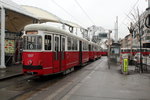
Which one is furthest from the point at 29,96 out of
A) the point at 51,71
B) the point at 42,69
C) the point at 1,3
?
the point at 1,3

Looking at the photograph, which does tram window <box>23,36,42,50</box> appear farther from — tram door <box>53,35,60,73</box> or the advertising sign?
the advertising sign

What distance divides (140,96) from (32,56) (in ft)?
18.5

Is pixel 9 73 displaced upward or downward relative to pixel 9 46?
downward

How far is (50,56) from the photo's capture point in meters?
10.4

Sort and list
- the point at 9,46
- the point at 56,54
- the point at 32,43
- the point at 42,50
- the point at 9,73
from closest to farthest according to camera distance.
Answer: the point at 42,50, the point at 32,43, the point at 56,54, the point at 9,73, the point at 9,46

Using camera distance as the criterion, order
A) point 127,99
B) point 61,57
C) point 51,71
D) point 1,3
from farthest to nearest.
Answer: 1. point 1,3
2. point 61,57
3. point 51,71
4. point 127,99

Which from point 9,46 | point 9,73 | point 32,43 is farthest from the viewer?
point 9,46

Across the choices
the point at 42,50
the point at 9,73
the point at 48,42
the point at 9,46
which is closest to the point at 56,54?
the point at 48,42

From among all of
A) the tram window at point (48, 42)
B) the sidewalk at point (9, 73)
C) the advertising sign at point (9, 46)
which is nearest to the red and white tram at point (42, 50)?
the tram window at point (48, 42)

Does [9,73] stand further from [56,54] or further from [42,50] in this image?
[42,50]

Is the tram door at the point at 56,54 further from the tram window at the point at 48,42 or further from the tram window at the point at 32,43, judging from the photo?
the tram window at the point at 32,43

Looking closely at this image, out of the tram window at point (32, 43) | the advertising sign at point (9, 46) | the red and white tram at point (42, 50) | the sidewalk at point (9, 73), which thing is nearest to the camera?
the red and white tram at point (42, 50)

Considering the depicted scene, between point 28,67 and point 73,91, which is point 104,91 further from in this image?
point 28,67

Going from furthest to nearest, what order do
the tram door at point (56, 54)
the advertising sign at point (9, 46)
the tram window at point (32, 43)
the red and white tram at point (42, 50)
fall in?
the advertising sign at point (9, 46), the tram door at point (56, 54), the tram window at point (32, 43), the red and white tram at point (42, 50)
